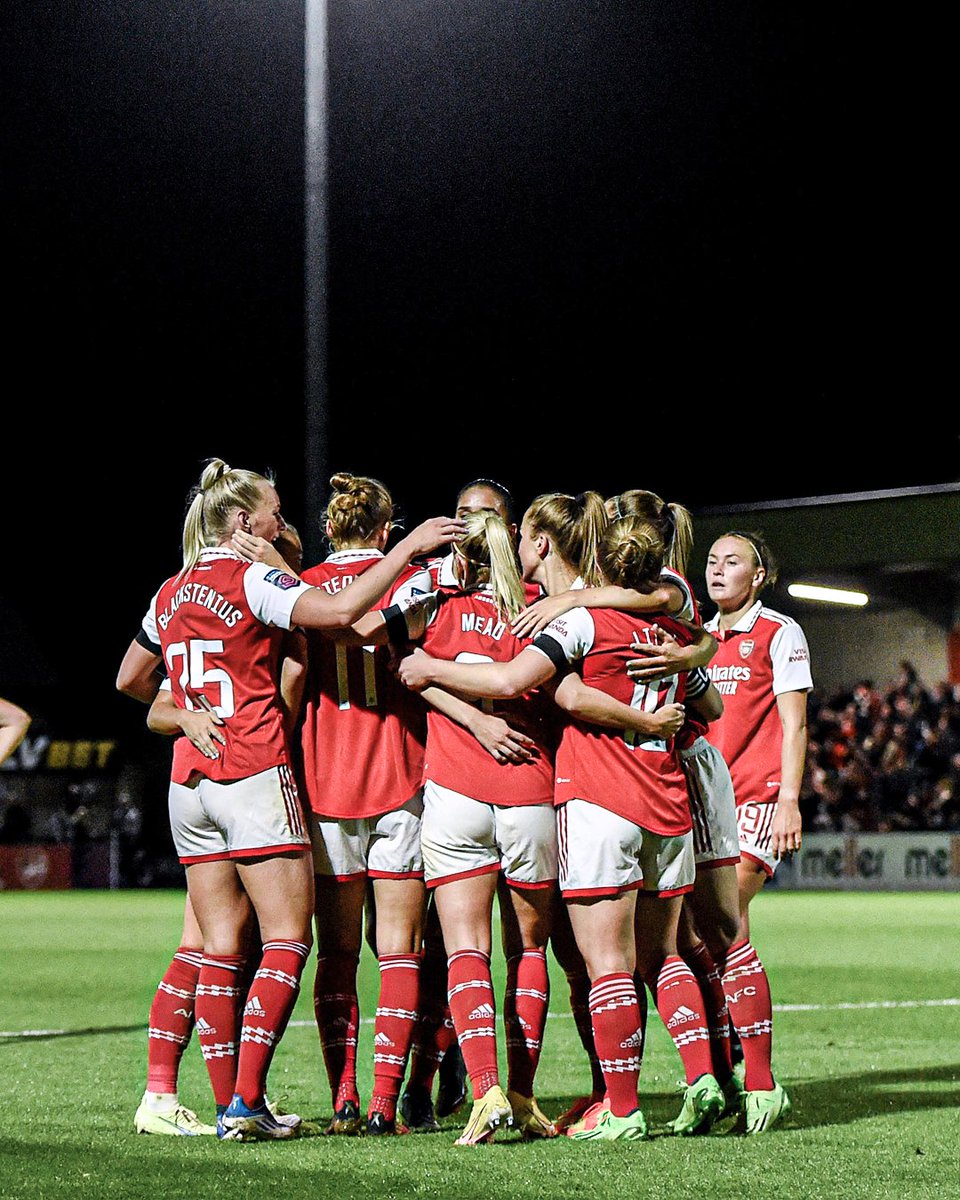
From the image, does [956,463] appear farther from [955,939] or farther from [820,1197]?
[820,1197]

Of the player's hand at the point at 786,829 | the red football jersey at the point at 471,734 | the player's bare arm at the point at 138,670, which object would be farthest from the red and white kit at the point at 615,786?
the player's bare arm at the point at 138,670

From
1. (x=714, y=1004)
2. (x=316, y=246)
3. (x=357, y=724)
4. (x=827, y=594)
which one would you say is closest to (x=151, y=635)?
(x=357, y=724)

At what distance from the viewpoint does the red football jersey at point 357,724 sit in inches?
218

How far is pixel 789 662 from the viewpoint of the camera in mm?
6727

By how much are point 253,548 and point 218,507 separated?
19 cm

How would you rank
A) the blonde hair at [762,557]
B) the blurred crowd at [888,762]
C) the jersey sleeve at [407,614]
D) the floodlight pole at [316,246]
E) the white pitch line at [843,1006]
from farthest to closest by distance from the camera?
the blurred crowd at [888,762]
the floodlight pole at [316,246]
the white pitch line at [843,1006]
the blonde hair at [762,557]
the jersey sleeve at [407,614]

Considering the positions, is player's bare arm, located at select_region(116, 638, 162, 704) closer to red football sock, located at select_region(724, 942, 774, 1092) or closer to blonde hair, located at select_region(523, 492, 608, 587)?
blonde hair, located at select_region(523, 492, 608, 587)

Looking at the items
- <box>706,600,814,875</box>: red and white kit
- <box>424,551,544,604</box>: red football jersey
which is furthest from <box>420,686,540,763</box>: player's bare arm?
<box>706,600,814,875</box>: red and white kit

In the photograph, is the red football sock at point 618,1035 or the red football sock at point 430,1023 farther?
the red football sock at point 430,1023

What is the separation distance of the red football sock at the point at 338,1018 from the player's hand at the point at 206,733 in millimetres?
819

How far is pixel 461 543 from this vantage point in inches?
219

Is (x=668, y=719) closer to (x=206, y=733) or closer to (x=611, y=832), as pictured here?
(x=611, y=832)

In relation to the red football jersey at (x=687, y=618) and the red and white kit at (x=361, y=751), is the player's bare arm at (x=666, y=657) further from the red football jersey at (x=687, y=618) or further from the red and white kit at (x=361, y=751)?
the red and white kit at (x=361, y=751)

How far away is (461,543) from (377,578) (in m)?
0.43
